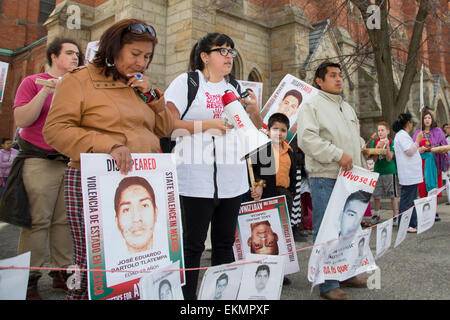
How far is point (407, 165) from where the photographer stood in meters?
5.43

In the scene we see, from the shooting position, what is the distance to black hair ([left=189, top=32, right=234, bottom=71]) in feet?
7.81

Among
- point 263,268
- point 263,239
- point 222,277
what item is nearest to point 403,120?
point 263,239

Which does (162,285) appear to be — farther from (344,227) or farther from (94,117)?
(344,227)

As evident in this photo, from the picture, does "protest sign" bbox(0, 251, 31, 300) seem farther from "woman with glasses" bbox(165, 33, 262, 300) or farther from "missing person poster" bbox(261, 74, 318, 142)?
"missing person poster" bbox(261, 74, 318, 142)

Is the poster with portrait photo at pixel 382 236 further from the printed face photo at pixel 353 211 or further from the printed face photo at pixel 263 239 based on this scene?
the printed face photo at pixel 263 239

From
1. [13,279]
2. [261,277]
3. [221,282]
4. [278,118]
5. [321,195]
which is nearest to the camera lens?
[13,279]

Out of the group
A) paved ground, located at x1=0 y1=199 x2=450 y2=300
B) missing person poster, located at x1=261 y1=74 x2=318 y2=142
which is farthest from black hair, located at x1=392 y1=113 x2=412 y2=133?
missing person poster, located at x1=261 y1=74 x2=318 y2=142

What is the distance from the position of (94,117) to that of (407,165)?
5163mm

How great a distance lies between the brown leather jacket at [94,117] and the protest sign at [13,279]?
0.56 m

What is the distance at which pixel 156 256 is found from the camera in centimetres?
179

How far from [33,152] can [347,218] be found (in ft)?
8.71

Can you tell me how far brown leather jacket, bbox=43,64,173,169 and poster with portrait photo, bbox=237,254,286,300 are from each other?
876mm
